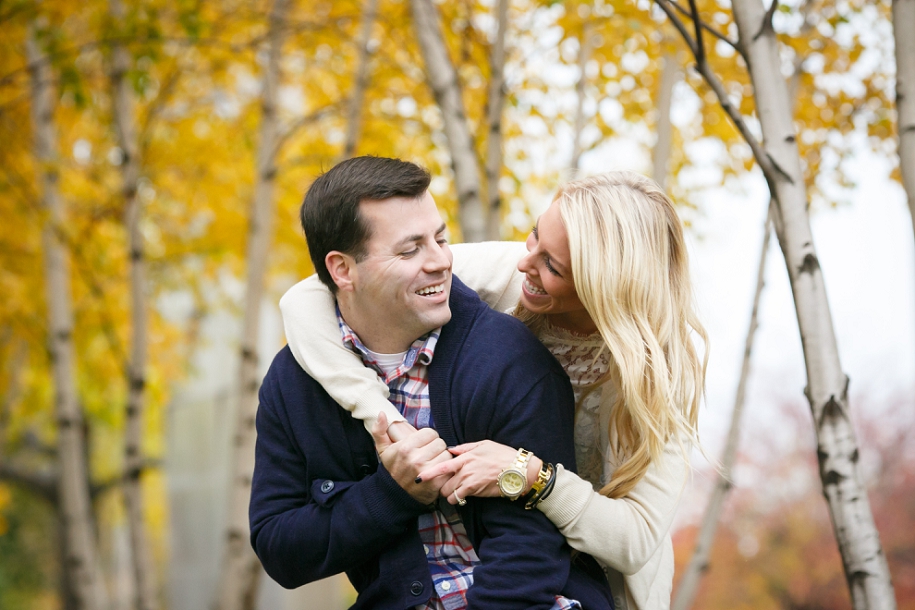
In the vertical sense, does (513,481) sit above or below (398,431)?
below

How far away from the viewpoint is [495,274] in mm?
2365

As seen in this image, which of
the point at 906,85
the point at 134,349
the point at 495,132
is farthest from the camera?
the point at 134,349

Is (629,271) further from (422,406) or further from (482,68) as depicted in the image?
(482,68)

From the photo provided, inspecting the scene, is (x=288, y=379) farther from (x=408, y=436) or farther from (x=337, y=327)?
(x=408, y=436)

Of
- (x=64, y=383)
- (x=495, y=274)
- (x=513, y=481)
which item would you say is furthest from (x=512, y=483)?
(x=64, y=383)

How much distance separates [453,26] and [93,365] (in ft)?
20.6

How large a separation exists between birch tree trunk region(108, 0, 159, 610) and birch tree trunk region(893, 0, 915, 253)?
383 centimetres

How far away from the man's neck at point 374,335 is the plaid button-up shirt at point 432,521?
23mm

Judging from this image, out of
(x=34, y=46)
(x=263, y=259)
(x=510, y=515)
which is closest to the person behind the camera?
(x=510, y=515)

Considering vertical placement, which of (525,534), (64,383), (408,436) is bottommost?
(525,534)

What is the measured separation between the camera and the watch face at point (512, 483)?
5.77 feet

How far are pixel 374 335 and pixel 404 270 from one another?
0.21 meters

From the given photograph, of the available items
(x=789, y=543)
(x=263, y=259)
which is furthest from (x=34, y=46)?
(x=789, y=543)

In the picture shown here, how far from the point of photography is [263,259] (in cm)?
474
